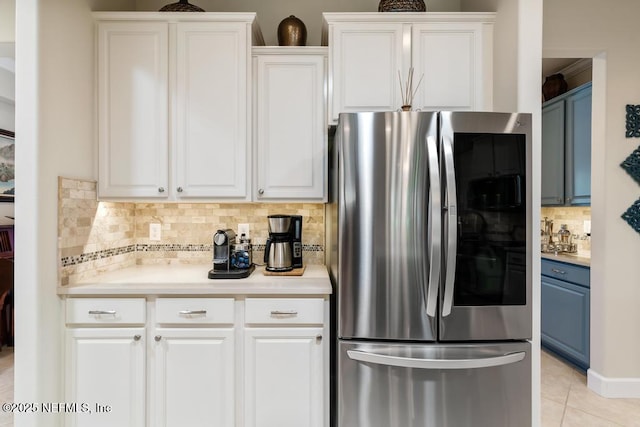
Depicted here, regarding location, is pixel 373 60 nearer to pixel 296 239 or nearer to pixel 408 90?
pixel 408 90

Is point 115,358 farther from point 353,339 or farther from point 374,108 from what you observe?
point 374,108

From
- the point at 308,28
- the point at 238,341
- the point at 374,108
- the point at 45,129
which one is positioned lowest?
the point at 238,341

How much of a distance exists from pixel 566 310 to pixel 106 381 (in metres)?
3.49

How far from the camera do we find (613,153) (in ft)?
8.06

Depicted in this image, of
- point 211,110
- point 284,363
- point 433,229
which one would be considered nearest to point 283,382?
point 284,363

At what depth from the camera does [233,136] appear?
1.98m

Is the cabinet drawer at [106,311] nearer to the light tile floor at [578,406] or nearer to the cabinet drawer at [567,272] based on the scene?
the light tile floor at [578,406]

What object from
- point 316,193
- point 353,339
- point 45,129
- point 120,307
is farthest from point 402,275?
point 45,129

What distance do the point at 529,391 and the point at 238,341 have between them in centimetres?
142

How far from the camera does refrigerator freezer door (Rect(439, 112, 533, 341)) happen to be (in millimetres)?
1553

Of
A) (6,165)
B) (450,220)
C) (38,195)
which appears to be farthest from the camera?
(6,165)

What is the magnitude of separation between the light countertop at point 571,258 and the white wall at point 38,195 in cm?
368

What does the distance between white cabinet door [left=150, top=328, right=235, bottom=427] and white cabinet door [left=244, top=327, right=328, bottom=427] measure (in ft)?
0.34

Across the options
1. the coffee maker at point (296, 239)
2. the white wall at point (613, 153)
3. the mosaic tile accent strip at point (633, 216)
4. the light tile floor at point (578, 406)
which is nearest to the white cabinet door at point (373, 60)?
the coffee maker at point (296, 239)
